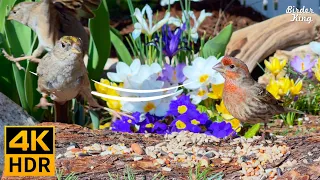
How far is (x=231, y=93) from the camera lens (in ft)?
9.93

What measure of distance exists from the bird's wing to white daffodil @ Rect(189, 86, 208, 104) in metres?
0.72

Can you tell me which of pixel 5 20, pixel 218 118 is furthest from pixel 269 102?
pixel 5 20

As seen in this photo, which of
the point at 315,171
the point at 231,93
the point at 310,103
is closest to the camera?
the point at 315,171

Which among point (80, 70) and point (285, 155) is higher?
point (80, 70)

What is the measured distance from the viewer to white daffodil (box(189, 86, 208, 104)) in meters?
3.57

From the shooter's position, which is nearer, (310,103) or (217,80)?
(217,80)

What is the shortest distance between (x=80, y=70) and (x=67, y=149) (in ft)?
1.51

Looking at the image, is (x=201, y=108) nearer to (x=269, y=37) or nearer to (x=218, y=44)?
(x=218, y=44)

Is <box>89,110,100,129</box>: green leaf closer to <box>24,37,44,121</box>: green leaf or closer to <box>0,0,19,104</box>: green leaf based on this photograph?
<box>24,37,44,121</box>: green leaf

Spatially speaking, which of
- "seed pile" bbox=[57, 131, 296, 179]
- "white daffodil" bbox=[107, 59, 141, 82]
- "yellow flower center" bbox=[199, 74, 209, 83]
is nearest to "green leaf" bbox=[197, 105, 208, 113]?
"yellow flower center" bbox=[199, 74, 209, 83]

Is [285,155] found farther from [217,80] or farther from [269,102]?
[217,80]

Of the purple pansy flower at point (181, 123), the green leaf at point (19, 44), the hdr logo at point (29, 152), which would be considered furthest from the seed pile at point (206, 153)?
the green leaf at point (19, 44)

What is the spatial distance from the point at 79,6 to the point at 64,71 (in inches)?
21.7

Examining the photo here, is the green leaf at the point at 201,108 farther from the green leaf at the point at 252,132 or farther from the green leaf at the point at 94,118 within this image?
the green leaf at the point at 94,118
